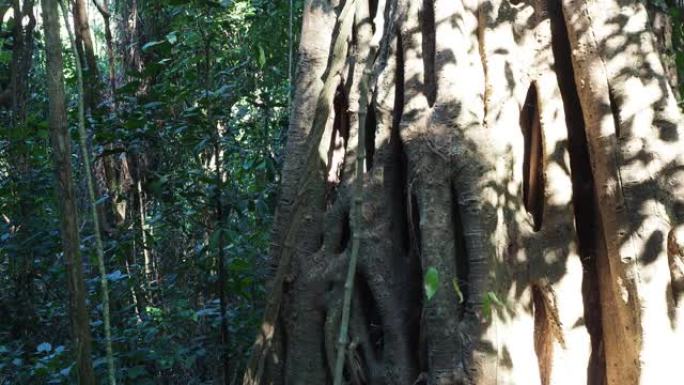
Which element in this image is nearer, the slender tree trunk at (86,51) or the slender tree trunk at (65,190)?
the slender tree trunk at (65,190)

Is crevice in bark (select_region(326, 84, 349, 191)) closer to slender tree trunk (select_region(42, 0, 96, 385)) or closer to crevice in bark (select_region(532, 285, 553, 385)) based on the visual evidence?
crevice in bark (select_region(532, 285, 553, 385))

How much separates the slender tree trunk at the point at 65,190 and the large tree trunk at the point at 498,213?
2.41 feet

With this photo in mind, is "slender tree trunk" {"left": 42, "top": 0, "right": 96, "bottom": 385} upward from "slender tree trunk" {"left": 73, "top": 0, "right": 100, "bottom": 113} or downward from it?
downward

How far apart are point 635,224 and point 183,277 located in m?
4.40

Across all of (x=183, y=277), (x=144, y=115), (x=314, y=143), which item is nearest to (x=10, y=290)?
(x=183, y=277)

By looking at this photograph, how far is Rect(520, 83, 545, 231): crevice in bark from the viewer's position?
122 inches

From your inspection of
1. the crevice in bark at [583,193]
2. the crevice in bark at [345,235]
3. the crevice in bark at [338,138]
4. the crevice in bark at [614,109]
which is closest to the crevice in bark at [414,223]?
the crevice in bark at [345,235]

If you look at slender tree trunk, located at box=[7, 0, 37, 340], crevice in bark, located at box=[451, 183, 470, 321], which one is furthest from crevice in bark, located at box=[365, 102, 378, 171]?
slender tree trunk, located at box=[7, 0, 37, 340]

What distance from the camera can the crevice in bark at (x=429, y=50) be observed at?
3111 mm

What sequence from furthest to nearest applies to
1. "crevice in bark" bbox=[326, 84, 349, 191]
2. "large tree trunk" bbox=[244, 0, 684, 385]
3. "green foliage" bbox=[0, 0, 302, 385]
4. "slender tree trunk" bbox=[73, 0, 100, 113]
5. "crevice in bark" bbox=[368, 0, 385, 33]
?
"slender tree trunk" bbox=[73, 0, 100, 113] → "green foliage" bbox=[0, 0, 302, 385] → "crevice in bark" bbox=[368, 0, 385, 33] → "crevice in bark" bbox=[326, 84, 349, 191] → "large tree trunk" bbox=[244, 0, 684, 385]

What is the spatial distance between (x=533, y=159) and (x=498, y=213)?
1.25 feet

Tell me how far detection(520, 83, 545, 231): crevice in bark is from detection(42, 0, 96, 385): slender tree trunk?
1909 mm

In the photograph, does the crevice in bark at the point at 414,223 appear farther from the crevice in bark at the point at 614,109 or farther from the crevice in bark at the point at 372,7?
the crevice in bark at the point at 372,7

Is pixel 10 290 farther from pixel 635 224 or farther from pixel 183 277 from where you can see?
pixel 635 224
